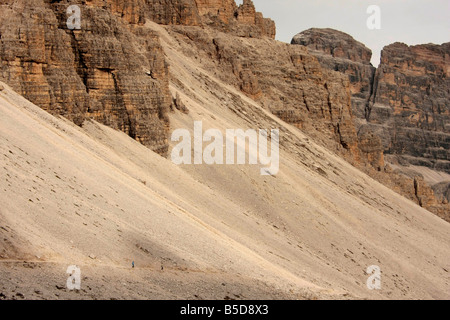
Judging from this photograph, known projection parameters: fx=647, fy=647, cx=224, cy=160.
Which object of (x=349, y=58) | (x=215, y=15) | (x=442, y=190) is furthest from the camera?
(x=349, y=58)

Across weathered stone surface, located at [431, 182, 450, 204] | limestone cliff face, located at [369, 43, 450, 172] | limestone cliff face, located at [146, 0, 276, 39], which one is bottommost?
weathered stone surface, located at [431, 182, 450, 204]

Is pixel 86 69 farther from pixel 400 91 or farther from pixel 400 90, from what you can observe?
pixel 400 90

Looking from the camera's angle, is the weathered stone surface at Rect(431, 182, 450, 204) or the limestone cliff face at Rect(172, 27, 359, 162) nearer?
the limestone cliff face at Rect(172, 27, 359, 162)

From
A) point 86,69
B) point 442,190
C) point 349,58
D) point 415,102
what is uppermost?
point 349,58

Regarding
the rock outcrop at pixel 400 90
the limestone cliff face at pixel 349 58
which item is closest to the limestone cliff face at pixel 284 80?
the rock outcrop at pixel 400 90

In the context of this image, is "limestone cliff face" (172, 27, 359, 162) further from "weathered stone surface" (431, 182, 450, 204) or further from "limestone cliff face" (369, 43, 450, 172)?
"limestone cliff face" (369, 43, 450, 172)

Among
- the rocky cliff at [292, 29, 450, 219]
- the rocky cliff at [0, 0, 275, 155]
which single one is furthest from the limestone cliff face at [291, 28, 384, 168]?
the rocky cliff at [0, 0, 275, 155]

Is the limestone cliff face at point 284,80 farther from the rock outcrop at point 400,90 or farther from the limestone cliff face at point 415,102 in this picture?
the limestone cliff face at point 415,102

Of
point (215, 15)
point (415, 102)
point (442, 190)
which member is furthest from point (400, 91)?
point (215, 15)

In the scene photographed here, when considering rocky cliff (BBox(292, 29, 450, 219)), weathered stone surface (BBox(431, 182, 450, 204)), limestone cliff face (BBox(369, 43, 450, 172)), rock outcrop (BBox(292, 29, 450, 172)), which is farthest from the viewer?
rock outcrop (BBox(292, 29, 450, 172))

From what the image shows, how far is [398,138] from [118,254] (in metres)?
129

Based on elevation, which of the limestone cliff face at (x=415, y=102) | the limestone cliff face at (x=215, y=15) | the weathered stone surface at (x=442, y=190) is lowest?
the weathered stone surface at (x=442, y=190)

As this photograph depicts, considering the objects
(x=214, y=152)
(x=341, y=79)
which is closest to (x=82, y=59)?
(x=214, y=152)
